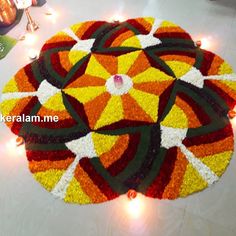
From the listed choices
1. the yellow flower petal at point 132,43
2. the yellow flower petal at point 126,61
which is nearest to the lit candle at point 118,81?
the yellow flower petal at point 126,61

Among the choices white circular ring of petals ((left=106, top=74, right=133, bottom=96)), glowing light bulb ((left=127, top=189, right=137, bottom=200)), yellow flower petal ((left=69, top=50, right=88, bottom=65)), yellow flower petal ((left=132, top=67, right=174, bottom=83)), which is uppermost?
yellow flower petal ((left=69, top=50, right=88, bottom=65))

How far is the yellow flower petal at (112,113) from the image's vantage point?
173cm

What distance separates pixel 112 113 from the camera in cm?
176

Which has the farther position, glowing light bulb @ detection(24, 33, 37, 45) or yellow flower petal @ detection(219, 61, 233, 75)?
glowing light bulb @ detection(24, 33, 37, 45)

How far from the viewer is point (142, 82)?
1.87 metres

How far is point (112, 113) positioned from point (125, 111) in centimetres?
7

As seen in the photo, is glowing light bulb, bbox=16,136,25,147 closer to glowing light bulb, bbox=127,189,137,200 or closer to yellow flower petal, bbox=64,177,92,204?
yellow flower petal, bbox=64,177,92,204

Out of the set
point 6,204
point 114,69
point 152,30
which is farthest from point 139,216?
point 152,30

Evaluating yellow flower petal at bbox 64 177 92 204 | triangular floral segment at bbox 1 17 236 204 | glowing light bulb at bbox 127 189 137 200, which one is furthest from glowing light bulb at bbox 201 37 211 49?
yellow flower petal at bbox 64 177 92 204

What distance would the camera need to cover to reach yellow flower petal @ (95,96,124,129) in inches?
68.2

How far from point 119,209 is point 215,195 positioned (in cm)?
45

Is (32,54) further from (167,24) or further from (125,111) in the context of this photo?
(167,24)

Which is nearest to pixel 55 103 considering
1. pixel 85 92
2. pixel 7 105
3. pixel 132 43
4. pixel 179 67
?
pixel 85 92

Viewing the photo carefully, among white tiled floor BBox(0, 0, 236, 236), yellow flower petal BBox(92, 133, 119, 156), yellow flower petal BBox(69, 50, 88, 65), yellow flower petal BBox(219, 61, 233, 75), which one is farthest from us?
yellow flower petal BBox(69, 50, 88, 65)
